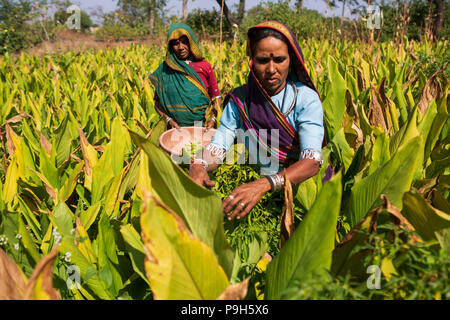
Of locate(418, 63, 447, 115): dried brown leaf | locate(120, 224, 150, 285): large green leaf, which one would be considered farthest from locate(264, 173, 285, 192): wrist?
locate(418, 63, 447, 115): dried brown leaf

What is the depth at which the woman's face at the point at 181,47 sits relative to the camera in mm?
2486

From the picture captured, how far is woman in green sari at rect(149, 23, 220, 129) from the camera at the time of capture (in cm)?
248

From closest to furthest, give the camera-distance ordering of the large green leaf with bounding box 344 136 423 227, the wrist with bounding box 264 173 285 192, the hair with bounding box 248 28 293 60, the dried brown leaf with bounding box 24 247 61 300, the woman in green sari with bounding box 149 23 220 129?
the dried brown leaf with bounding box 24 247 61 300 → the large green leaf with bounding box 344 136 423 227 → the wrist with bounding box 264 173 285 192 → the hair with bounding box 248 28 293 60 → the woman in green sari with bounding box 149 23 220 129

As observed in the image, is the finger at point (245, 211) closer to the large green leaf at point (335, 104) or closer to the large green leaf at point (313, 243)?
the large green leaf at point (313, 243)

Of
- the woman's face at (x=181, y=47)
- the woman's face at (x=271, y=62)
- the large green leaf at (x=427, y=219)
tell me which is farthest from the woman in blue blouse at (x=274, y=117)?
the woman's face at (x=181, y=47)

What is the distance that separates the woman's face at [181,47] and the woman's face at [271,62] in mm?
1346

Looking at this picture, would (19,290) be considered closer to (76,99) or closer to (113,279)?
(113,279)

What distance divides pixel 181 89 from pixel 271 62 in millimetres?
1360

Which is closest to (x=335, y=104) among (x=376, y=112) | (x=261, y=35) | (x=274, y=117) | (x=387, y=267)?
(x=376, y=112)

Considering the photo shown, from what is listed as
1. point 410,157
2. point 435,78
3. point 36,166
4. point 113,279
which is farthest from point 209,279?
point 435,78

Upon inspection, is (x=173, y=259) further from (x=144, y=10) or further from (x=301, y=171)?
(x=144, y=10)

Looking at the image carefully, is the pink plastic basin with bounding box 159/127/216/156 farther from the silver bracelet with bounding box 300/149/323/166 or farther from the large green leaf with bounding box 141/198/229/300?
the large green leaf with bounding box 141/198/229/300

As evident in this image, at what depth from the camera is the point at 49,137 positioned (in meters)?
2.10
